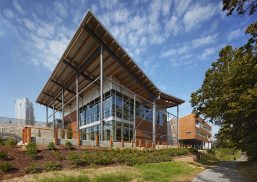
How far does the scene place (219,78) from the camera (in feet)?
63.7

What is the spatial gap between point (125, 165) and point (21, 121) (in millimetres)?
29442

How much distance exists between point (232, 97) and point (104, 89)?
657 inches

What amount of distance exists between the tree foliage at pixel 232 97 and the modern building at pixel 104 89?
854 cm

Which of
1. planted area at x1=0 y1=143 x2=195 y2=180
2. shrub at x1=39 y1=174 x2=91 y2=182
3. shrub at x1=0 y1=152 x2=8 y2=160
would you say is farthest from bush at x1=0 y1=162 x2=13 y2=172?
shrub at x1=39 y1=174 x2=91 y2=182

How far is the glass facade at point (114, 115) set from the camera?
27562mm

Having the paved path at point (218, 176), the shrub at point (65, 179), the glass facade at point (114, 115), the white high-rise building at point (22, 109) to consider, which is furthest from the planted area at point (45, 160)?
the white high-rise building at point (22, 109)

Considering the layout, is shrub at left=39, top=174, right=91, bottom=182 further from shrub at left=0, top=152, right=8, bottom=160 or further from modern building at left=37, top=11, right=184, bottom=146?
modern building at left=37, top=11, right=184, bottom=146

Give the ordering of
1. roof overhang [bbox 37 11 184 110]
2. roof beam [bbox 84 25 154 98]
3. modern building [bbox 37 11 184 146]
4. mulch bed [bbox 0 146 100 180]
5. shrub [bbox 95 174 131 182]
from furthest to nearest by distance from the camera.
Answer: modern building [bbox 37 11 184 146] < roof overhang [bbox 37 11 184 110] < roof beam [bbox 84 25 154 98] < shrub [bbox 95 174 131 182] < mulch bed [bbox 0 146 100 180]

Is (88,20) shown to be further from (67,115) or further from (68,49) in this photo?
(67,115)

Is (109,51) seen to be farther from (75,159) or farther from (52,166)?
(52,166)

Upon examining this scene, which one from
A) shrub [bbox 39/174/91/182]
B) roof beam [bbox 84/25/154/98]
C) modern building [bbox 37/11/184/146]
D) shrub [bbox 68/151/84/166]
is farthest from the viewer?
modern building [bbox 37/11/184/146]

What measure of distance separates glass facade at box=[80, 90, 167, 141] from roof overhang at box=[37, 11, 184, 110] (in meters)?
2.16

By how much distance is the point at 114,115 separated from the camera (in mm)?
27562

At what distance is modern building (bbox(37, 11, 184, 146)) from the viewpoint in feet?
69.5
